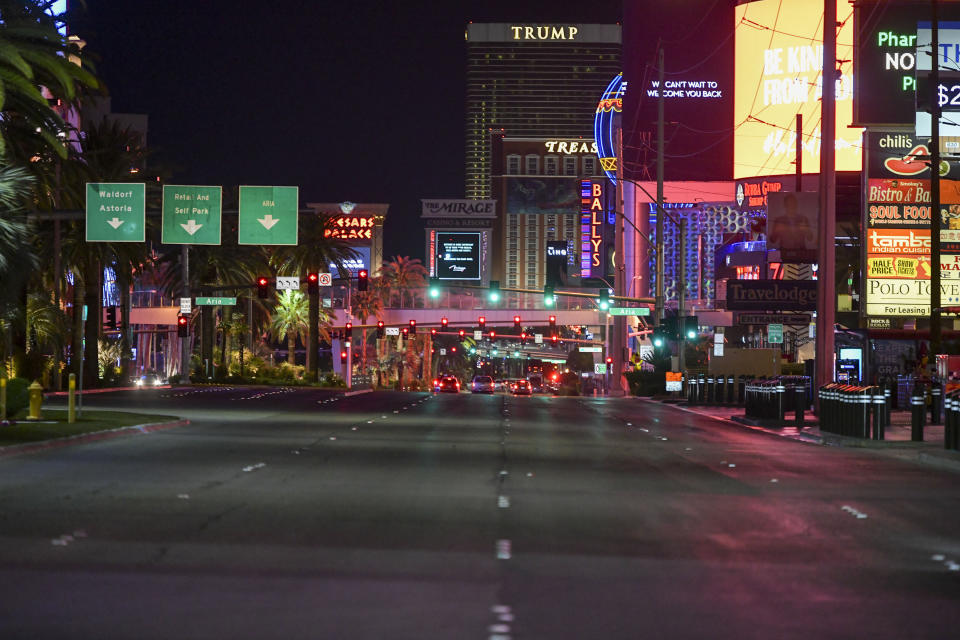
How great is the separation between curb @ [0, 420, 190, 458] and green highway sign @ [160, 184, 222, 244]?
13908 millimetres

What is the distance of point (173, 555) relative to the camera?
11492mm

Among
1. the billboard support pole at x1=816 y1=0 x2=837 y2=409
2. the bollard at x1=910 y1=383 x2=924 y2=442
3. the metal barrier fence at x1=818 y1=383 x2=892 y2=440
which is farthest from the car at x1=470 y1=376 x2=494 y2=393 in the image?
the bollard at x1=910 y1=383 x2=924 y2=442

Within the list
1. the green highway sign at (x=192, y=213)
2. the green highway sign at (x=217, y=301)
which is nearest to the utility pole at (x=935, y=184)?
the green highway sign at (x=192, y=213)

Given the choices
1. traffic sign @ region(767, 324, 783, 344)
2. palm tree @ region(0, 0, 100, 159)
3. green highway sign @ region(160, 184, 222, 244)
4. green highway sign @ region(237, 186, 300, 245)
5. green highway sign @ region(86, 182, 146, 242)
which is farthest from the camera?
traffic sign @ region(767, 324, 783, 344)

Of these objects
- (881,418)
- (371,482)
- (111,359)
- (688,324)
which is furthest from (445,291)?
(371,482)

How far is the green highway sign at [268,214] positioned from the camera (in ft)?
154

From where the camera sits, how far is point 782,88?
90750mm

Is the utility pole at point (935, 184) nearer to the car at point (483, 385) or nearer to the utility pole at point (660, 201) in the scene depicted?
the utility pole at point (660, 201)

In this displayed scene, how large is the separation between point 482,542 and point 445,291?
109505 mm

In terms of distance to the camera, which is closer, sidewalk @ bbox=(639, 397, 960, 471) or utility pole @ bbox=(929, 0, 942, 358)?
sidewalk @ bbox=(639, 397, 960, 471)

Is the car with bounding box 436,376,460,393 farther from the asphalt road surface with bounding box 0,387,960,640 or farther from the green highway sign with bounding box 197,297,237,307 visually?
the asphalt road surface with bounding box 0,387,960,640

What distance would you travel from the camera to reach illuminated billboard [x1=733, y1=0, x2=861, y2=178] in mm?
89000

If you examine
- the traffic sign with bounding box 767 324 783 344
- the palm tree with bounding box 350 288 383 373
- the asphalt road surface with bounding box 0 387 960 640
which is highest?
the palm tree with bounding box 350 288 383 373

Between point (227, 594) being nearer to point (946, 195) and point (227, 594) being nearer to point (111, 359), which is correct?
point (946, 195)
